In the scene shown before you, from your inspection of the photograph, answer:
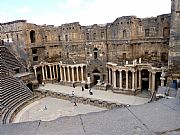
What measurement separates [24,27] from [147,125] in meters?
28.9

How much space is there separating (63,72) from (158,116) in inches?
1093

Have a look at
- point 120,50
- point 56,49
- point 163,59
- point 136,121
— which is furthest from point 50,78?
point 136,121

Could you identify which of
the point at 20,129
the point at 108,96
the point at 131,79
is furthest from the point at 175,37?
the point at 20,129

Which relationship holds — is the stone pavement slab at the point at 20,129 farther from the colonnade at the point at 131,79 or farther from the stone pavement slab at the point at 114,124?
the colonnade at the point at 131,79

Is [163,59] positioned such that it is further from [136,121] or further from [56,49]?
[136,121]

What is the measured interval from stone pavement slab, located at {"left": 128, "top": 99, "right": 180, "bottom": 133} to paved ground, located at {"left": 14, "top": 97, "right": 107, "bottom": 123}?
1615 centimetres

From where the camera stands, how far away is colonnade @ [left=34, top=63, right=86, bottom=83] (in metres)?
29.0

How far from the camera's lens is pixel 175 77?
1800cm

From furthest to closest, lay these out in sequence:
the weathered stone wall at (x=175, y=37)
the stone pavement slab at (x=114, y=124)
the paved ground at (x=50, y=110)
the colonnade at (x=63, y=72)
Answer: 1. the colonnade at (x=63, y=72)
2. the paved ground at (x=50, y=110)
3. the weathered stone wall at (x=175, y=37)
4. the stone pavement slab at (x=114, y=124)

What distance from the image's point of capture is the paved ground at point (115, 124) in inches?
102

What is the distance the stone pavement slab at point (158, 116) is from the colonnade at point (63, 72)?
83.6 ft

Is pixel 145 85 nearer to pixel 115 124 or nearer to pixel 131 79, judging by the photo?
pixel 131 79

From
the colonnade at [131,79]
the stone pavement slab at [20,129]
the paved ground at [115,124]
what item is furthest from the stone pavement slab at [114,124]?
the colonnade at [131,79]

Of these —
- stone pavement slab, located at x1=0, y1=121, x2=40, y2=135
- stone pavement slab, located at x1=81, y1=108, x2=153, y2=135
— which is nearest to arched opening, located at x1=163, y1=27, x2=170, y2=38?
stone pavement slab, located at x1=81, y1=108, x2=153, y2=135
